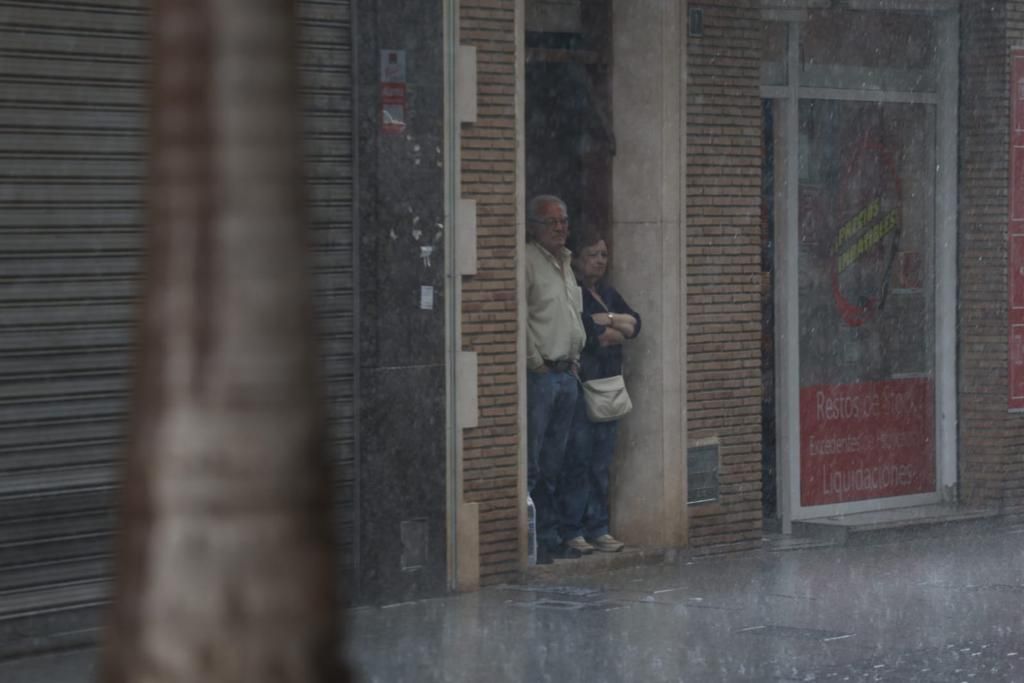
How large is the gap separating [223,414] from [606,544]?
358 inches

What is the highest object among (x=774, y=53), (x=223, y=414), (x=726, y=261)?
(x=774, y=53)

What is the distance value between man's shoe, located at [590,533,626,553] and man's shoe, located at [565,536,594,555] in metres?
0.08

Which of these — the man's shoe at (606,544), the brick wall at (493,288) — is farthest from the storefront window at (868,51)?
the man's shoe at (606,544)

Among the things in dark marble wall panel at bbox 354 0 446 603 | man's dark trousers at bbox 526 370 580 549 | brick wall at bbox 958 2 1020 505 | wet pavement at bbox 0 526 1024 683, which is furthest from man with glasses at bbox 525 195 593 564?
brick wall at bbox 958 2 1020 505

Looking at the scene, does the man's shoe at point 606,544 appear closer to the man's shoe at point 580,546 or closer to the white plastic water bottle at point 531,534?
the man's shoe at point 580,546

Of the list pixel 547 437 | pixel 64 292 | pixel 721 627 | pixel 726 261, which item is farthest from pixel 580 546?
pixel 64 292

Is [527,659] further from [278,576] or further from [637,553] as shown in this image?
[278,576]

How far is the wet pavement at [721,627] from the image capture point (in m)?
8.31

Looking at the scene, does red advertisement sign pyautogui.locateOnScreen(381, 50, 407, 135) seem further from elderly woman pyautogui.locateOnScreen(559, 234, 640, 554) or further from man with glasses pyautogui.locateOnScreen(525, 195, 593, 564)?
elderly woman pyautogui.locateOnScreen(559, 234, 640, 554)

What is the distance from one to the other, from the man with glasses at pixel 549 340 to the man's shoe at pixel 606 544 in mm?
358

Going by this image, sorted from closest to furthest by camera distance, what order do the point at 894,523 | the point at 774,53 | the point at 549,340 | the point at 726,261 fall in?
the point at 549,340, the point at 726,261, the point at 774,53, the point at 894,523

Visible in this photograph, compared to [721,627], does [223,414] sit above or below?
above

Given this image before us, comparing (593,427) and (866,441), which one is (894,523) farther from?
(593,427)

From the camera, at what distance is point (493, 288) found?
10633 millimetres
